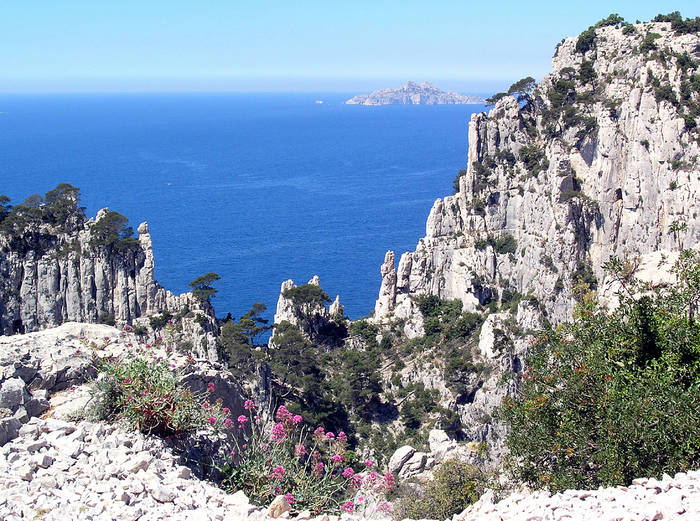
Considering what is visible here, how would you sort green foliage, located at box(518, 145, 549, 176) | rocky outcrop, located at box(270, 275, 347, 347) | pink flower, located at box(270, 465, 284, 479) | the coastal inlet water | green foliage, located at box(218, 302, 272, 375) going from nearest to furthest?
pink flower, located at box(270, 465, 284, 479) < green foliage, located at box(218, 302, 272, 375) < rocky outcrop, located at box(270, 275, 347, 347) < green foliage, located at box(518, 145, 549, 176) < the coastal inlet water

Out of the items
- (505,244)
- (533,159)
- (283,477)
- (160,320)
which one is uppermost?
(533,159)

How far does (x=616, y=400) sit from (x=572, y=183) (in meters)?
42.1

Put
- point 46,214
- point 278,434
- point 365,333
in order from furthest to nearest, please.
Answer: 1. point 46,214
2. point 365,333
3. point 278,434

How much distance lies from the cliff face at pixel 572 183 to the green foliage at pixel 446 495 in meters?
27.4

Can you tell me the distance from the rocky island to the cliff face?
0.18m

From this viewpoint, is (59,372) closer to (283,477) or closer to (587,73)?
(283,477)

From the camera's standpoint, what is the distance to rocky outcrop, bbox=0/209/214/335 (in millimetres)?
54219

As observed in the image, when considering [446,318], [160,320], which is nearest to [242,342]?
[160,320]

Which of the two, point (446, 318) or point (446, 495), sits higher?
point (446, 495)

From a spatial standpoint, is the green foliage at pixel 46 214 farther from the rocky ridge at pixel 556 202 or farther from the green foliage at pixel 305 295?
the rocky ridge at pixel 556 202

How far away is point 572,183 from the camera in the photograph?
5519 cm

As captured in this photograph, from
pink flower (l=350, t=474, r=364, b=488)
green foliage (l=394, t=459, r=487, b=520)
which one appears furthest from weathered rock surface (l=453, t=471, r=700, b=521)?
green foliage (l=394, t=459, r=487, b=520)

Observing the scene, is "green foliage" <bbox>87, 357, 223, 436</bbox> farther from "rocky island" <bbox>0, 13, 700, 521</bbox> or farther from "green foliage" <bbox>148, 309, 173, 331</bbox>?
"green foliage" <bbox>148, 309, 173, 331</bbox>

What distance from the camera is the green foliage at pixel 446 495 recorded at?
23.0 m
